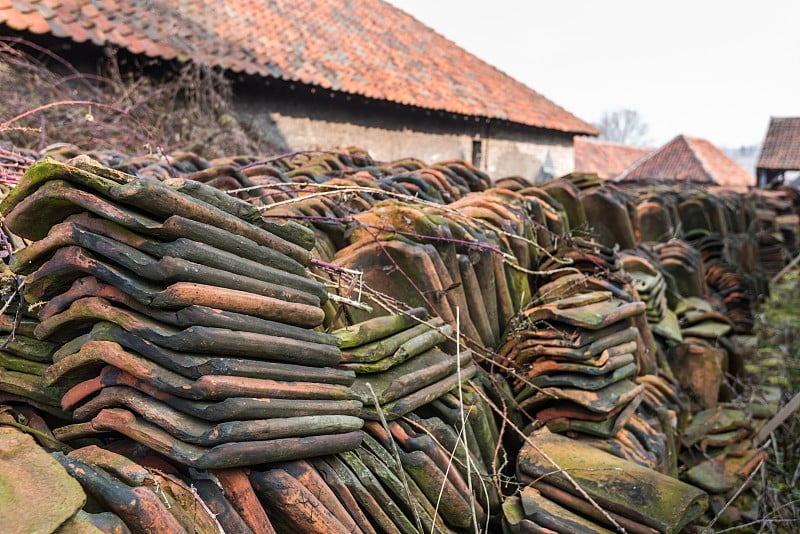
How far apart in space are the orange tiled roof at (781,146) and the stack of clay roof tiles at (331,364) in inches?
1248

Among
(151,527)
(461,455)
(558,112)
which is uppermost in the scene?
(558,112)

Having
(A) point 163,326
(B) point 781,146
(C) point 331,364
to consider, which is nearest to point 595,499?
(C) point 331,364

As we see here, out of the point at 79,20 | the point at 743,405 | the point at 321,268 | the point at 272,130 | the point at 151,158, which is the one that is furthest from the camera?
the point at 272,130

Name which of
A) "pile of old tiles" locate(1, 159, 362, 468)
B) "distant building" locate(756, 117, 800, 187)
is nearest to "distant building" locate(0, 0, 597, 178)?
"pile of old tiles" locate(1, 159, 362, 468)

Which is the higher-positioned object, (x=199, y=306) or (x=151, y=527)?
(x=199, y=306)

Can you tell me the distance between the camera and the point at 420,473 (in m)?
2.00

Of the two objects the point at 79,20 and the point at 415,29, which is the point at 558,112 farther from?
the point at 79,20

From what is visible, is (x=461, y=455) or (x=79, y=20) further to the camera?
(x=79, y=20)

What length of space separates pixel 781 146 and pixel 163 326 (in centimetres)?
3651

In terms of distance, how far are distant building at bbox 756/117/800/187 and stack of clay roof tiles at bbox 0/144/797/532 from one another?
31691 mm

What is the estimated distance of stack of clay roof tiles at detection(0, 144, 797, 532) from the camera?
152 cm

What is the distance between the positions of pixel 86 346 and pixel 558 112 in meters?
17.8

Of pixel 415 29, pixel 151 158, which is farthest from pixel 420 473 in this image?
pixel 415 29

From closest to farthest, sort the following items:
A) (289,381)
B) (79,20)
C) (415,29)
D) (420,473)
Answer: (289,381) < (420,473) < (79,20) < (415,29)
